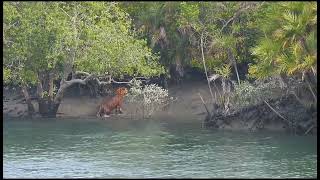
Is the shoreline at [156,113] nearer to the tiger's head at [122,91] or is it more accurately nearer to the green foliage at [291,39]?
the tiger's head at [122,91]

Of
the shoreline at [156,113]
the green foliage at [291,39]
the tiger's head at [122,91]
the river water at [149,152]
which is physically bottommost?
the river water at [149,152]

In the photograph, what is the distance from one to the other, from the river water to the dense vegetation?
8.61ft

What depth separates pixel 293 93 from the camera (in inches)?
1098

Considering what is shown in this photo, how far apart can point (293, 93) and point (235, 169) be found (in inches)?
285

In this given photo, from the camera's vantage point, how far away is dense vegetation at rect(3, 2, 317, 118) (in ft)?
105

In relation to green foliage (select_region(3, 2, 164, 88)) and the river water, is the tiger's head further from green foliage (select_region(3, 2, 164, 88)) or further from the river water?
the river water

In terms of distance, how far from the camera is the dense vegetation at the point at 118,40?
3198 centimetres

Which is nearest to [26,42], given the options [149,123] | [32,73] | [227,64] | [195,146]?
[32,73]

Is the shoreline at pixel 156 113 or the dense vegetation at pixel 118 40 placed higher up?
the dense vegetation at pixel 118 40

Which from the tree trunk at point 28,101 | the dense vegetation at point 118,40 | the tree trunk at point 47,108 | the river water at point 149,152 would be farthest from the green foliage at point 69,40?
the river water at point 149,152

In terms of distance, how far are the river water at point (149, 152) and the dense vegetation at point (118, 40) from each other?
2.62 metres

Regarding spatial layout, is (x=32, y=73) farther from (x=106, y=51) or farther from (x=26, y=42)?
(x=106, y=51)

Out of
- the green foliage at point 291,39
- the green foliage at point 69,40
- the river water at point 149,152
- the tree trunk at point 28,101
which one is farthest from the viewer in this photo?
the tree trunk at point 28,101

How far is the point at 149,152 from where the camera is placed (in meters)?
24.6
